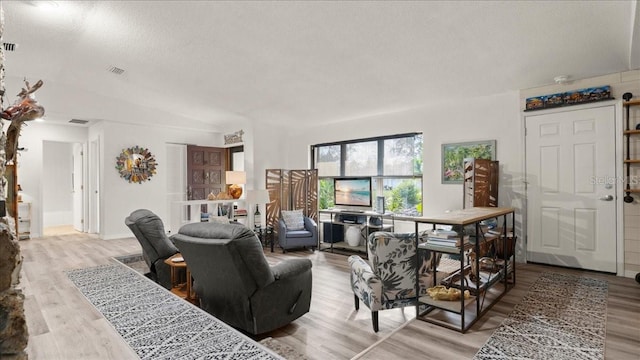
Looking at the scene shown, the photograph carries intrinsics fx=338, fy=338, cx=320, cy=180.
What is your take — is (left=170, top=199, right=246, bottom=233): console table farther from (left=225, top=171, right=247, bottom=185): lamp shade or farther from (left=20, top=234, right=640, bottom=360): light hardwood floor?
(left=20, top=234, right=640, bottom=360): light hardwood floor

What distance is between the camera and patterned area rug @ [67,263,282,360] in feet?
7.12

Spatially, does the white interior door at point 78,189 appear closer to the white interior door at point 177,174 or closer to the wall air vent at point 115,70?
the white interior door at point 177,174

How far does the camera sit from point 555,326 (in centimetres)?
271

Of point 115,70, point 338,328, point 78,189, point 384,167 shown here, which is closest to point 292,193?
point 384,167

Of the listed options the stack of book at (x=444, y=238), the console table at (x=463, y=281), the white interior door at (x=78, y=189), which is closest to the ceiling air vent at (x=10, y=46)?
the white interior door at (x=78, y=189)

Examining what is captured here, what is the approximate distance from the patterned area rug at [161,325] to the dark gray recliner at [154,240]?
0.93 feet

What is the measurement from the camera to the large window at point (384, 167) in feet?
19.1

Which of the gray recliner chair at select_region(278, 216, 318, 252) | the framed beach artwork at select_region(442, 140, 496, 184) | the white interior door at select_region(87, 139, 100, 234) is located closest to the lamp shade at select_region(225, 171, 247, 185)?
the gray recliner chair at select_region(278, 216, 318, 252)

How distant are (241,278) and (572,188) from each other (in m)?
4.28

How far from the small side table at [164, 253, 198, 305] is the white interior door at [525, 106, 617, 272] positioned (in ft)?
14.5

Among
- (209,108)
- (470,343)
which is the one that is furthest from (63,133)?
(470,343)

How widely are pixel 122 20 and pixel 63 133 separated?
5.11 metres

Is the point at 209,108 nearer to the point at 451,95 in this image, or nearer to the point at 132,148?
the point at 132,148

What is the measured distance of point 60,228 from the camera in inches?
341
